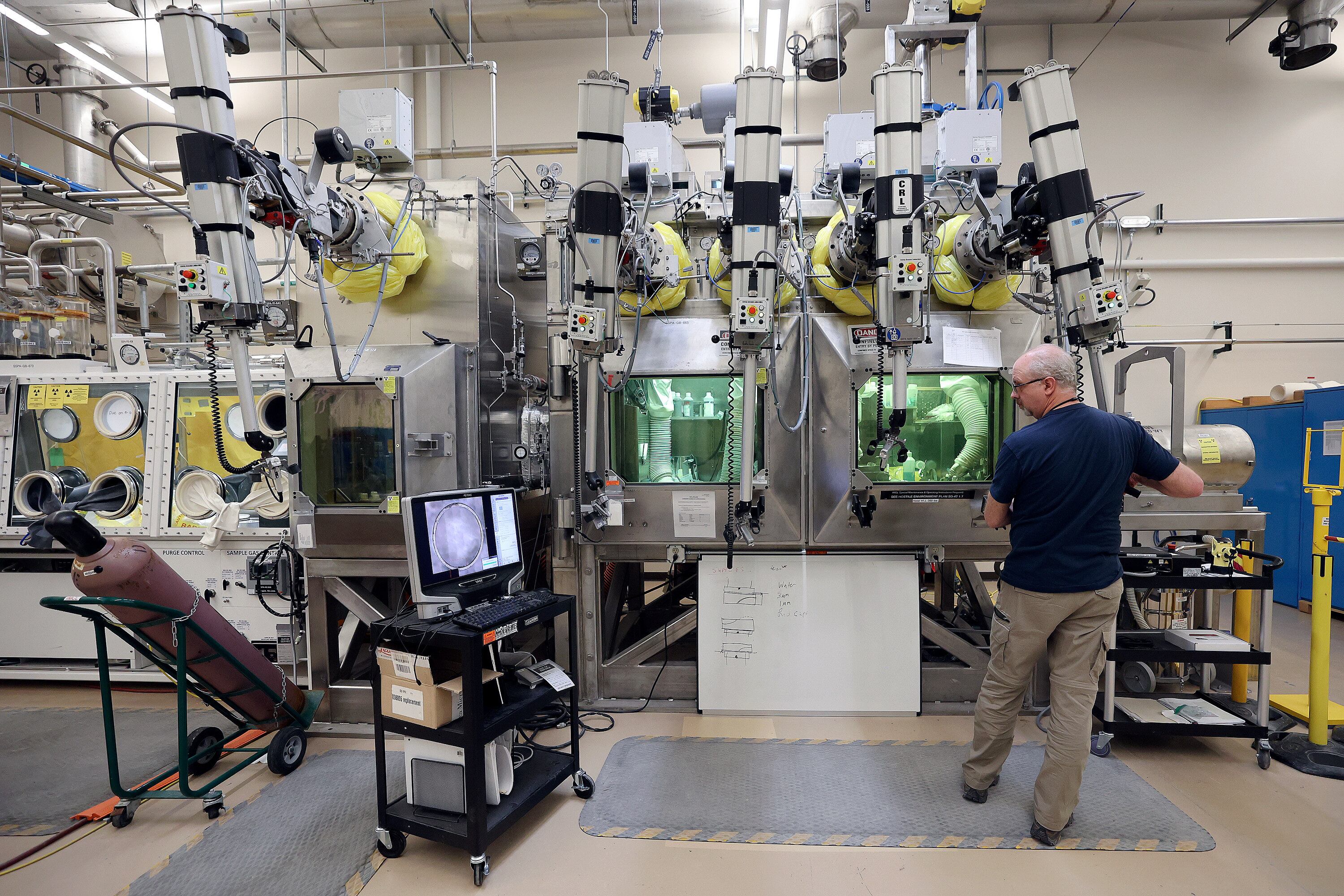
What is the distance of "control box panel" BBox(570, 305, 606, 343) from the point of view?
213 centimetres

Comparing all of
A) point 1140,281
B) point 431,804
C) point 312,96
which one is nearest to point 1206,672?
point 1140,281

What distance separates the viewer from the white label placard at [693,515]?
281cm

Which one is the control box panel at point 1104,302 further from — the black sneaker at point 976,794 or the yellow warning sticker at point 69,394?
the yellow warning sticker at point 69,394

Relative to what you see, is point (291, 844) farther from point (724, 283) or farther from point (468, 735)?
point (724, 283)

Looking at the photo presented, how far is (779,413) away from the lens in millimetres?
2557

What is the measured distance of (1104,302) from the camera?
2109 mm

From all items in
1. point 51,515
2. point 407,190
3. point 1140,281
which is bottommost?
point 51,515

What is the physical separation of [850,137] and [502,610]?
260 centimetres

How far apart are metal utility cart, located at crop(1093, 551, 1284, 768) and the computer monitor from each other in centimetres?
232

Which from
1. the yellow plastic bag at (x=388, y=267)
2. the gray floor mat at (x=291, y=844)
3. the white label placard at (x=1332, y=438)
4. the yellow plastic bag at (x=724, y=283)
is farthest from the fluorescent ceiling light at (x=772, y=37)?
the gray floor mat at (x=291, y=844)

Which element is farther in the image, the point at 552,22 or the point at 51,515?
the point at 552,22

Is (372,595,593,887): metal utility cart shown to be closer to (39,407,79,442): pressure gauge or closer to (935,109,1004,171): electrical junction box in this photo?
→ (935,109,1004,171): electrical junction box

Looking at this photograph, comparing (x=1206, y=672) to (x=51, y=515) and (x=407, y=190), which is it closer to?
(x=407, y=190)

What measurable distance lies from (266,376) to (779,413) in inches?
101
